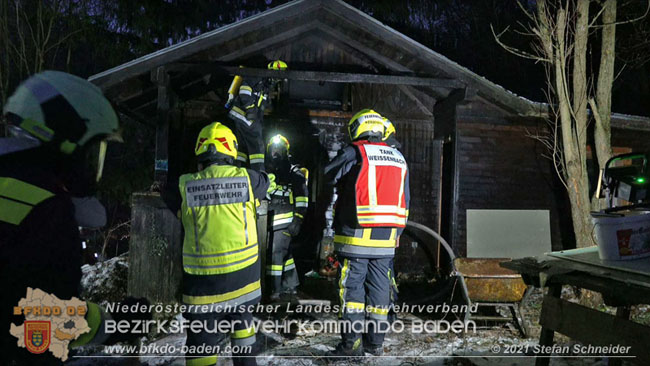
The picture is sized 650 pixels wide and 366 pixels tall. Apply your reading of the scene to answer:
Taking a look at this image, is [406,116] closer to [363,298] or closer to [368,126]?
[368,126]

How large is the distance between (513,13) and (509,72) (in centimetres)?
323

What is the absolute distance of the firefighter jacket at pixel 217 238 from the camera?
119 inches

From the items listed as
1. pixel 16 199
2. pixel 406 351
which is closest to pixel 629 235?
pixel 406 351

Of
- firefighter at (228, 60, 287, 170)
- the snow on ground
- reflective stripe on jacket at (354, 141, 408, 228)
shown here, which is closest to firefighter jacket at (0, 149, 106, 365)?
the snow on ground

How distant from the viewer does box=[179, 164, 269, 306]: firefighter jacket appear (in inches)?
119

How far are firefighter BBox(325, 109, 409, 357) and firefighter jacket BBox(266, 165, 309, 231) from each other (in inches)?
71.8

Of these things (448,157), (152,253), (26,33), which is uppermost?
(26,33)

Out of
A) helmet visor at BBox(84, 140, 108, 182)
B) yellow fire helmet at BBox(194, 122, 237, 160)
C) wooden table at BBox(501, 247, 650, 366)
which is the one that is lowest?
wooden table at BBox(501, 247, 650, 366)

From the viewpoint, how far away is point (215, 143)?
324cm

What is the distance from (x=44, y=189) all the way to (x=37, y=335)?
2.14 feet

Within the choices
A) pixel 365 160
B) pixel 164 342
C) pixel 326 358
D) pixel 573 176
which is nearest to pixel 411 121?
pixel 573 176

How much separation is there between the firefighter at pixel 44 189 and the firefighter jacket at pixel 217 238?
1.27 meters

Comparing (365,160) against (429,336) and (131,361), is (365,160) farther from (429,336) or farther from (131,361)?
(131,361)

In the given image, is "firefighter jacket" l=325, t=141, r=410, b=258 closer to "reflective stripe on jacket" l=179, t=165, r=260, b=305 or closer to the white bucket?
"reflective stripe on jacket" l=179, t=165, r=260, b=305
